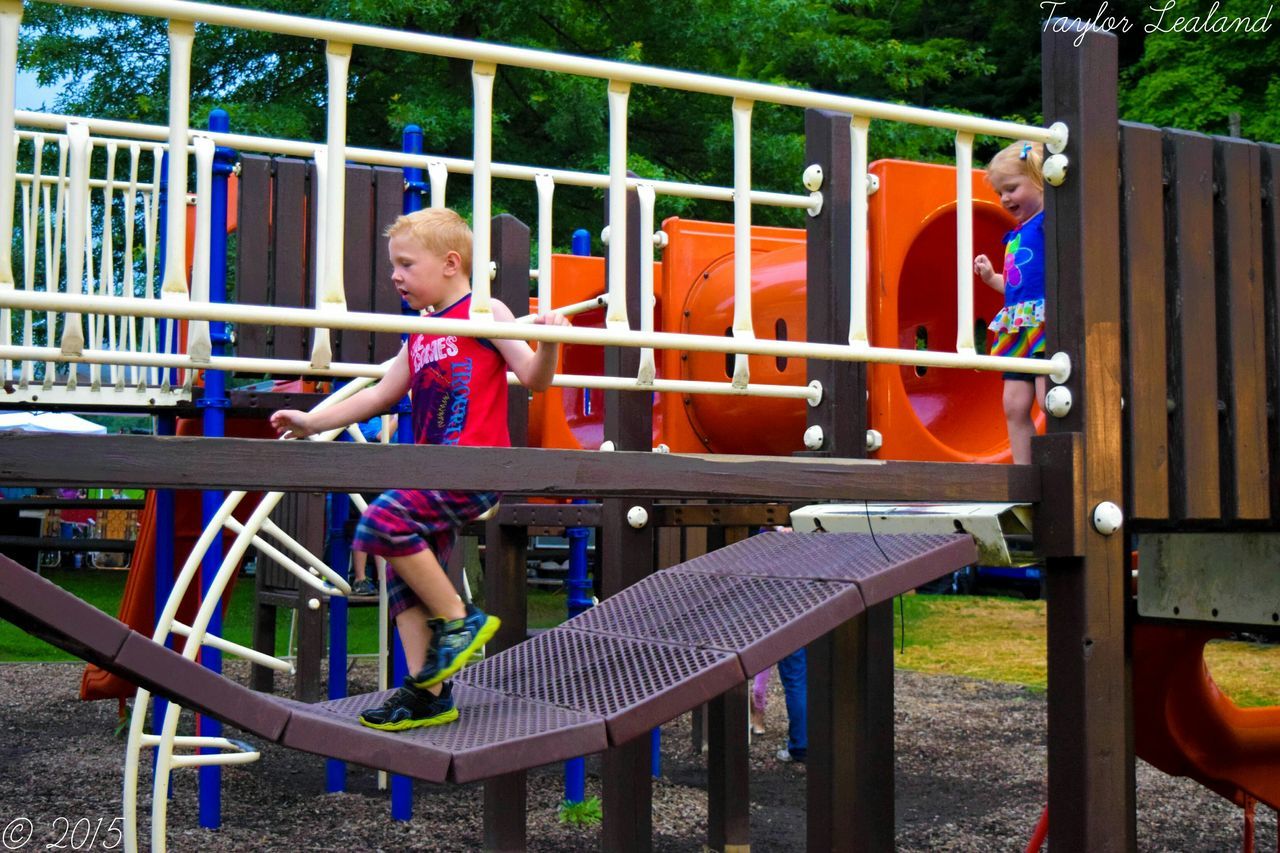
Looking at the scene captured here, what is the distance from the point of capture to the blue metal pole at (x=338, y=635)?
5891 millimetres

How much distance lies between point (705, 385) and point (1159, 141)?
1.32m

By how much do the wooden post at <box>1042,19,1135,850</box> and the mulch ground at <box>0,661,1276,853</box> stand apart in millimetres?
2445

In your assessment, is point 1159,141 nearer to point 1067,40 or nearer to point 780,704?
point 1067,40

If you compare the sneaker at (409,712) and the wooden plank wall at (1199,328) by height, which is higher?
the wooden plank wall at (1199,328)

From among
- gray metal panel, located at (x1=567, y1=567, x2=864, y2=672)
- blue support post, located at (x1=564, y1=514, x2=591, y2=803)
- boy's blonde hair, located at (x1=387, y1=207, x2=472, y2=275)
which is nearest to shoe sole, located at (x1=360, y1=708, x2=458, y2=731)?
gray metal panel, located at (x1=567, y1=567, x2=864, y2=672)

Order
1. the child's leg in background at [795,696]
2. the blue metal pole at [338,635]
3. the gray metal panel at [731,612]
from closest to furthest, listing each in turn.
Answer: the gray metal panel at [731,612] → the blue metal pole at [338,635] → the child's leg in background at [795,696]

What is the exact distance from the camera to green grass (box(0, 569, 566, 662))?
12.0 meters

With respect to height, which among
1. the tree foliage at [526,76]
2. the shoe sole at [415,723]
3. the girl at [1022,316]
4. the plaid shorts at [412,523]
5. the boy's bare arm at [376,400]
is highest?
the tree foliage at [526,76]

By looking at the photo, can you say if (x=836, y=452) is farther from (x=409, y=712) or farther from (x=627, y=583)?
(x=409, y=712)

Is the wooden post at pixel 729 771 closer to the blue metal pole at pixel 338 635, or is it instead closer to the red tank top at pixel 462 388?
the blue metal pole at pixel 338 635

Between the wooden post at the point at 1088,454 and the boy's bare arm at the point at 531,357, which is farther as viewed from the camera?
the wooden post at the point at 1088,454

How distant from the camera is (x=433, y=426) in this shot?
119 inches

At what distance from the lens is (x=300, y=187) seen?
520 cm

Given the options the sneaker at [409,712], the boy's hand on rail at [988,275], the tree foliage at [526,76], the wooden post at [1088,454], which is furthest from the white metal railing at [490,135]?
the tree foliage at [526,76]
